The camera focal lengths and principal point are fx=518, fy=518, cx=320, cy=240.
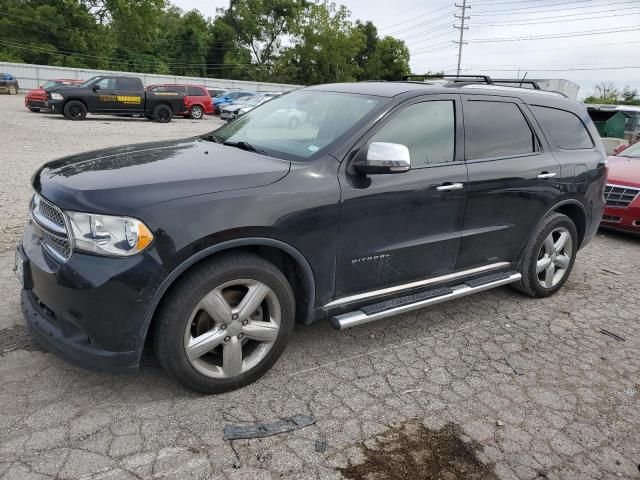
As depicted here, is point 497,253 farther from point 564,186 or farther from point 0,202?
point 0,202

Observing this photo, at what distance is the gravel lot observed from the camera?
246 centimetres

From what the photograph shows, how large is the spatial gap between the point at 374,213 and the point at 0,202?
18.9 ft

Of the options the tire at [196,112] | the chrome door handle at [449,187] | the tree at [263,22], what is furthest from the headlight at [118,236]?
the tree at [263,22]

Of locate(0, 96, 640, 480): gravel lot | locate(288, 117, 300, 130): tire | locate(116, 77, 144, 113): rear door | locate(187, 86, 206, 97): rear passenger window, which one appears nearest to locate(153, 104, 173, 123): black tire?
locate(116, 77, 144, 113): rear door

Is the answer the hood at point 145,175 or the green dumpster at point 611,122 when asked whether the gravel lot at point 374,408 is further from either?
the green dumpster at point 611,122

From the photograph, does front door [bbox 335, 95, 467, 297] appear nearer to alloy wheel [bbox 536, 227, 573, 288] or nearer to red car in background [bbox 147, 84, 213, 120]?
alloy wheel [bbox 536, 227, 573, 288]

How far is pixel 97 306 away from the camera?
8.20 ft

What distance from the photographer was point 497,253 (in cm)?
412

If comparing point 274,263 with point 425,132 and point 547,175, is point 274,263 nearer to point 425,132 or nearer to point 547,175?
point 425,132

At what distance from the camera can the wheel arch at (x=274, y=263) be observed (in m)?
2.57

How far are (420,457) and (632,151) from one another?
25.3ft

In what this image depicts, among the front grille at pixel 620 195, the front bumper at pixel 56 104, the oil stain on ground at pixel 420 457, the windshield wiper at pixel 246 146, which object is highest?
the windshield wiper at pixel 246 146

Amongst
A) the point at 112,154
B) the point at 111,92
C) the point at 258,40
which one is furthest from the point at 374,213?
the point at 258,40

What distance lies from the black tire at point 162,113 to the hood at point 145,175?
18.9 metres
